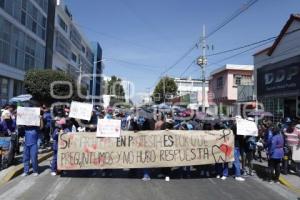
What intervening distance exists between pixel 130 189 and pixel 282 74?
1670 cm

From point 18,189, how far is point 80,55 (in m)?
66.9

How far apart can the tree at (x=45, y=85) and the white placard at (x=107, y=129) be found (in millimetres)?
23474

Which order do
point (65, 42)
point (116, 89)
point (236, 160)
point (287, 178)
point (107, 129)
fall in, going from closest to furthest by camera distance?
point (107, 129), point (236, 160), point (287, 178), point (65, 42), point (116, 89)

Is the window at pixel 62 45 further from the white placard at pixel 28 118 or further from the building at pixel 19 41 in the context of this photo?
the white placard at pixel 28 118

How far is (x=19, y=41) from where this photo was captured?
110ft

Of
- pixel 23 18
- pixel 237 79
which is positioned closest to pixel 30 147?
pixel 23 18

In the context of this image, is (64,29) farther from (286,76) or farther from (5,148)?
(5,148)

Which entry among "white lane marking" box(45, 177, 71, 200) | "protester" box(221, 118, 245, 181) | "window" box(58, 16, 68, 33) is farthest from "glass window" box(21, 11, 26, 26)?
"protester" box(221, 118, 245, 181)

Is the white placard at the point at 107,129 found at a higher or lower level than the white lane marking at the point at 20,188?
higher

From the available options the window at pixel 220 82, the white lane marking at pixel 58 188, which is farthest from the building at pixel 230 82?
the white lane marking at pixel 58 188

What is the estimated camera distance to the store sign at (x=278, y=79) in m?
21.6

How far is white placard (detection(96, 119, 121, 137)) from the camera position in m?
10.5

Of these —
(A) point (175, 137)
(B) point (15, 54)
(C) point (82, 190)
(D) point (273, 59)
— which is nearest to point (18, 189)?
(C) point (82, 190)

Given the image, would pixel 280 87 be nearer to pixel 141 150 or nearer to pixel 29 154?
pixel 141 150
